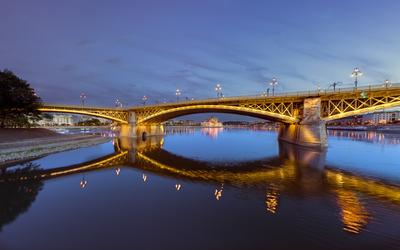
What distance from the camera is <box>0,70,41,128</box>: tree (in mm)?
46812

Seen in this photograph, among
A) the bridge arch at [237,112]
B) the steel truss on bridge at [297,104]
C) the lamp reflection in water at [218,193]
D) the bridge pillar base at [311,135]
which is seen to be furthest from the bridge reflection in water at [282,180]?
the bridge arch at [237,112]

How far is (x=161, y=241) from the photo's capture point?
1024cm

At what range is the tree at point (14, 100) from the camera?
154ft

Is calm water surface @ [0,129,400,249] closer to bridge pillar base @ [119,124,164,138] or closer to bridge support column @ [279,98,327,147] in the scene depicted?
bridge support column @ [279,98,327,147]

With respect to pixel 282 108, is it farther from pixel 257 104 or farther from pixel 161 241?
pixel 161 241

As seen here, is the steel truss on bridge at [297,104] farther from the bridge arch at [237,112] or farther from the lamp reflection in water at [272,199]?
the lamp reflection in water at [272,199]

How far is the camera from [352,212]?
45.1ft

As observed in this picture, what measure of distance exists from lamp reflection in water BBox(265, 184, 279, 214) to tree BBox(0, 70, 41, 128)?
49156mm

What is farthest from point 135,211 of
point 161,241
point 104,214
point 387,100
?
point 387,100

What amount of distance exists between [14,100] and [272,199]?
1983 inches

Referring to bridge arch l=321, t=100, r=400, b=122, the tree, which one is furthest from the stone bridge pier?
bridge arch l=321, t=100, r=400, b=122

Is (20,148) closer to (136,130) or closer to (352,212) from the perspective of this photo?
(352,212)

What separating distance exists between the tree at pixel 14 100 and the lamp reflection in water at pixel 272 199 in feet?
161

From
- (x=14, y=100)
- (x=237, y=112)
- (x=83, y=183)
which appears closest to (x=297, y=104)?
(x=237, y=112)
